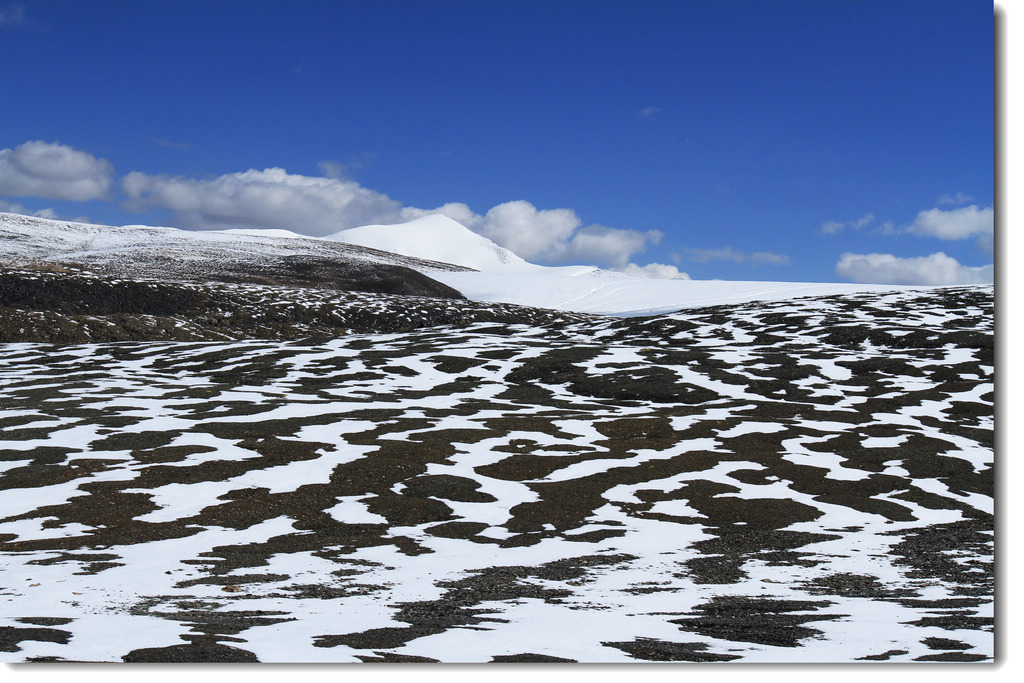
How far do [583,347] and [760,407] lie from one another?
53.8ft

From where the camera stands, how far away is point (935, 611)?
1044 cm

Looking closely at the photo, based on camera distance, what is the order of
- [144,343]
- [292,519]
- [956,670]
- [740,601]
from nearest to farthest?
1. [956,670]
2. [740,601]
3. [292,519]
4. [144,343]

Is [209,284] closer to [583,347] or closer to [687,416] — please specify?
[583,347]

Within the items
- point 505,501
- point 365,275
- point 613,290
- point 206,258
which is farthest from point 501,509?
point 206,258

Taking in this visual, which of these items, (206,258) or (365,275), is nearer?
(365,275)

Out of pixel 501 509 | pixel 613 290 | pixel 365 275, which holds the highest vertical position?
pixel 613 290

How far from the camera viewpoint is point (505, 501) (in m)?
19.6

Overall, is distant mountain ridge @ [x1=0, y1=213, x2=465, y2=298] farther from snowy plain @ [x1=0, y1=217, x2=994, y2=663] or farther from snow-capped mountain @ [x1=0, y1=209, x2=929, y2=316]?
snowy plain @ [x1=0, y1=217, x2=994, y2=663]

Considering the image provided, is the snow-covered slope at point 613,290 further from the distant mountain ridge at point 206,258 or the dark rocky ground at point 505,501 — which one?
the dark rocky ground at point 505,501

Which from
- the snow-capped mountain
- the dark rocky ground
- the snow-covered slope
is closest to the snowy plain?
the dark rocky ground

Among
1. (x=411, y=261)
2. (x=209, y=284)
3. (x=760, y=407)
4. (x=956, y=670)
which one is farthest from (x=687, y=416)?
(x=411, y=261)

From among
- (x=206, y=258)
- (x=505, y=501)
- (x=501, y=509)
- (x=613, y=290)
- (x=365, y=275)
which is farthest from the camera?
(x=206, y=258)

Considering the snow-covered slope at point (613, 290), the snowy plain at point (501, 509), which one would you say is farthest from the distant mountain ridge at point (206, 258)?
the snowy plain at point (501, 509)

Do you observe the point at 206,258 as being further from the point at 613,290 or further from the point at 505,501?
the point at 505,501
